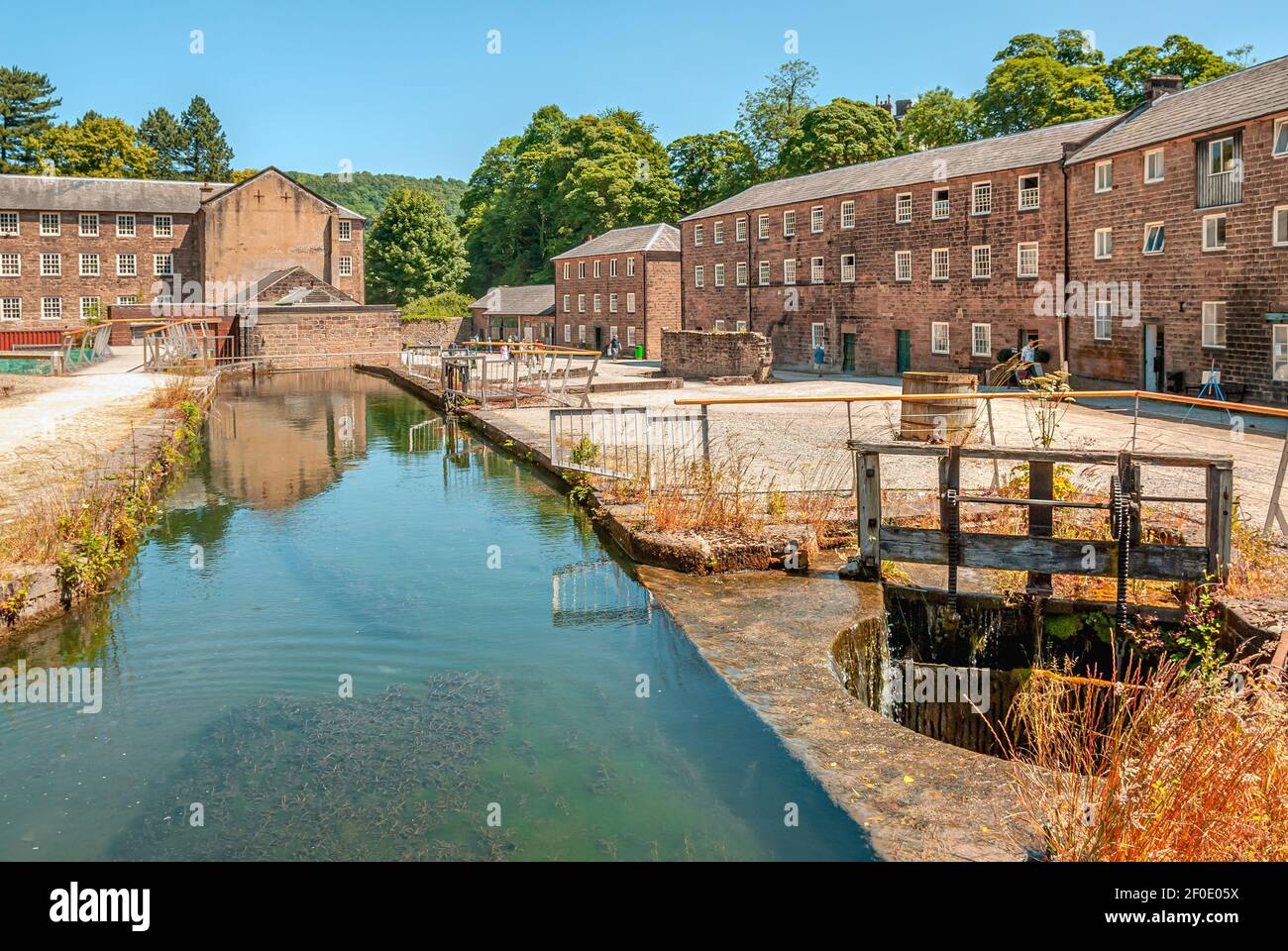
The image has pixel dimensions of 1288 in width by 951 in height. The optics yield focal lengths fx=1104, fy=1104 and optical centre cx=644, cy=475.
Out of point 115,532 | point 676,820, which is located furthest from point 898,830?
point 115,532

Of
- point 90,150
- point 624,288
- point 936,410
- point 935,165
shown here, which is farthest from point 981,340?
point 90,150

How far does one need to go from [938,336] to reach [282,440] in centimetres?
2414

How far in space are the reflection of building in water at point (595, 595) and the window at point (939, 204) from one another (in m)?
30.3

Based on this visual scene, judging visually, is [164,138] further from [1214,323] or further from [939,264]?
[1214,323]

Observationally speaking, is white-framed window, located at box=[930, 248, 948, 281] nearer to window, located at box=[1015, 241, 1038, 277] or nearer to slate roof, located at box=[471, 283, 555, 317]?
window, located at box=[1015, 241, 1038, 277]

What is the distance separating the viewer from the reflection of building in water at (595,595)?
1061 cm

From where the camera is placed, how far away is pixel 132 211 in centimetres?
6444

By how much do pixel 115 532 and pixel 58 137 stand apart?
265 ft

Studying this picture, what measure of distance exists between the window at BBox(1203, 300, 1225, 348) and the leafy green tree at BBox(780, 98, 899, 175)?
120 ft

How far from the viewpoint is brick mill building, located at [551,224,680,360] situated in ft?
192

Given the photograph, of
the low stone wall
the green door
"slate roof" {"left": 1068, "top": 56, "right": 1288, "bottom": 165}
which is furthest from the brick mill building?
"slate roof" {"left": 1068, "top": 56, "right": 1288, "bottom": 165}

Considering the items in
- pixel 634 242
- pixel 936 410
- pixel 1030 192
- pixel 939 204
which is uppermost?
pixel 634 242

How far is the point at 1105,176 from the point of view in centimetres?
3175

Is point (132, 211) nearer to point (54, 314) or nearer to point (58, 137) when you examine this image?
point (54, 314)
